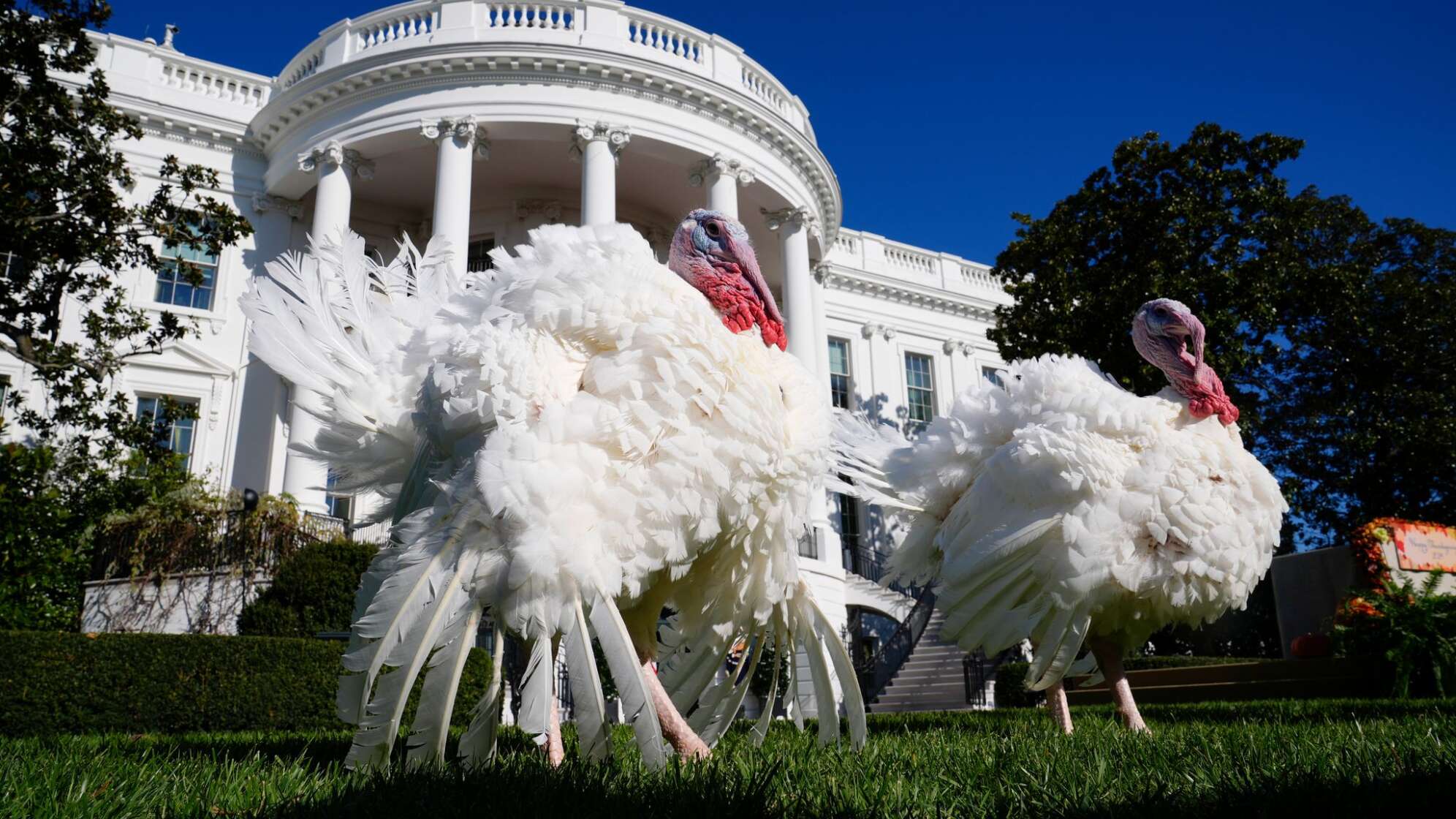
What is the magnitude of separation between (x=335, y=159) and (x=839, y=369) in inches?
569

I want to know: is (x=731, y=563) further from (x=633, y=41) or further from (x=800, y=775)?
(x=633, y=41)

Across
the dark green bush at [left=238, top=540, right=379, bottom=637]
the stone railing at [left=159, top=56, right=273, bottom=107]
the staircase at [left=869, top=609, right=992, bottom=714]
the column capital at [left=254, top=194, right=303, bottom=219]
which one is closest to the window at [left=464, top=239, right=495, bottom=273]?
the column capital at [left=254, top=194, right=303, bottom=219]

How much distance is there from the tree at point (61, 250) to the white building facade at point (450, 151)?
3.88 metres

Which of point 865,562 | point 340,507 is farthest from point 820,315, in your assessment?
point 340,507

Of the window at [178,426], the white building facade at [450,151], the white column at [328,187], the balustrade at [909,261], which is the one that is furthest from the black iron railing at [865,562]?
the window at [178,426]

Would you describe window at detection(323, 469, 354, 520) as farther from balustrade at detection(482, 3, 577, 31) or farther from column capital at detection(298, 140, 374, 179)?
balustrade at detection(482, 3, 577, 31)

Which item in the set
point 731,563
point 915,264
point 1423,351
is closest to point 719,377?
point 731,563

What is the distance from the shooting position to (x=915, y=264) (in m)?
29.0

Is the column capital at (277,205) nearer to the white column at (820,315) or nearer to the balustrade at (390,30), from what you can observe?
the balustrade at (390,30)

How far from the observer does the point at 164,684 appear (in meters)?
7.92

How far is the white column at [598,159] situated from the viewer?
58.4ft

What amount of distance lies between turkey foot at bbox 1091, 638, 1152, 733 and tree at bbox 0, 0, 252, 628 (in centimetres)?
1011

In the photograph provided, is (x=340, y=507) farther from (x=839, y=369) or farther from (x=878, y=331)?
(x=878, y=331)

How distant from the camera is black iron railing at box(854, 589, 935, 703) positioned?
15938mm
